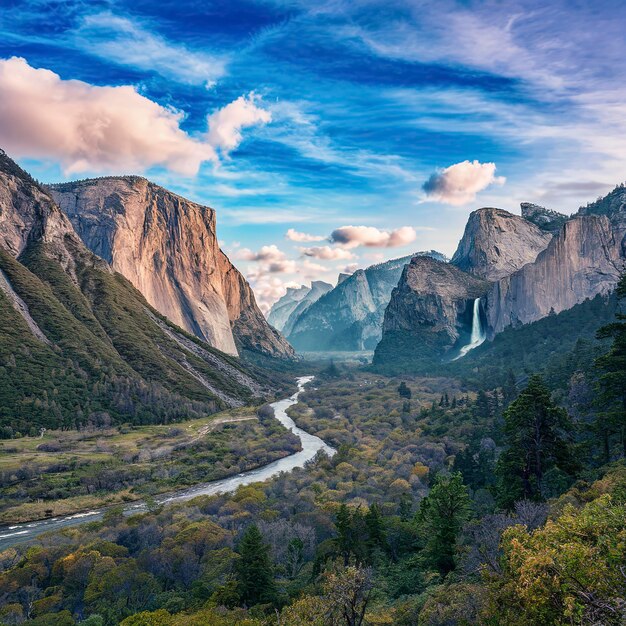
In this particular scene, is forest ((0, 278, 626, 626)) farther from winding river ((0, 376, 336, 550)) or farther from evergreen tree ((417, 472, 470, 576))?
winding river ((0, 376, 336, 550))

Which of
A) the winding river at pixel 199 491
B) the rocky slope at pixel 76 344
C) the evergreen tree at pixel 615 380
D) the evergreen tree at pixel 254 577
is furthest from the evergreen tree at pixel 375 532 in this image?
the rocky slope at pixel 76 344

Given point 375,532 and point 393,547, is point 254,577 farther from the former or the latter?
point 393,547

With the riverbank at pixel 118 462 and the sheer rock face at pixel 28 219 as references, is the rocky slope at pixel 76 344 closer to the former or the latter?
the sheer rock face at pixel 28 219

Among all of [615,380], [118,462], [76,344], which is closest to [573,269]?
[615,380]

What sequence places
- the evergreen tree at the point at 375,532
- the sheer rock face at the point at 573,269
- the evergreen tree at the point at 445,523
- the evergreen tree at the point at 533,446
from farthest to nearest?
the sheer rock face at the point at 573,269 < the evergreen tree at the point at 375,532 < the evergreen tree at the point at 445,523 < the evergreen tree at the point at 533,446

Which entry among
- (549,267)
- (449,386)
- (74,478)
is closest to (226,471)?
(74,478)

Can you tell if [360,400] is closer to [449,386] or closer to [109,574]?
[449,386]

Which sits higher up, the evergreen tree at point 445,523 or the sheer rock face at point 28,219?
the sheer rock face at point 28,219
